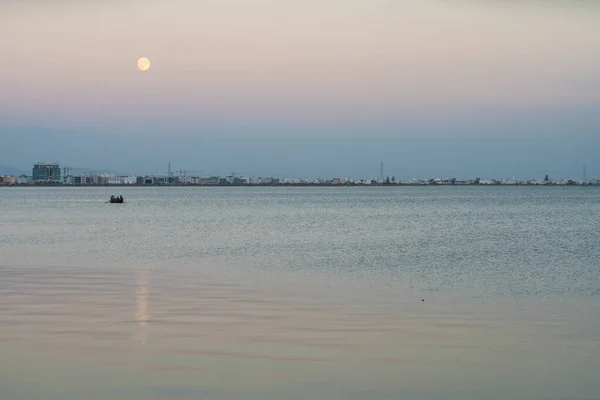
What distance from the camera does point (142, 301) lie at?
20.7 metres

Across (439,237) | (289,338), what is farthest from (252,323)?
(439,237)

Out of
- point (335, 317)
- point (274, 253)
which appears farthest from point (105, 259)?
point (335, 317)

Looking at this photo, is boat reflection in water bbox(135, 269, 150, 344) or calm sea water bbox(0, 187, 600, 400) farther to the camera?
boat reflection in water bbox(135, 269, 150, 344)

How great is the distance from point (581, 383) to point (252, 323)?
281 inches

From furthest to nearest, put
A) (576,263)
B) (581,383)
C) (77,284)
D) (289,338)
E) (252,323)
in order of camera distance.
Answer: (576,263) → (77,284) → (252,323) → (289,338) → (581,383)

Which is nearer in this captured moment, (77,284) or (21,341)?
(21,341)

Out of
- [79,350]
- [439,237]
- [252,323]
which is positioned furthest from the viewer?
[439,237]

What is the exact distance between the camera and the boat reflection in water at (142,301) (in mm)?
16203

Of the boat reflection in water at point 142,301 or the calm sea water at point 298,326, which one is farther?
the boat reflection in water at point 142,301

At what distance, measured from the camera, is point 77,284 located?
24.3m

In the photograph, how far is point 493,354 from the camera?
14406 millimetres

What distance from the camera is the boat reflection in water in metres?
16.2

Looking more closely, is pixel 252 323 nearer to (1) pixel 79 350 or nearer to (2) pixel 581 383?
(1) pixel 79 350

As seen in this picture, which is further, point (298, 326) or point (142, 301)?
point (142, 301)
